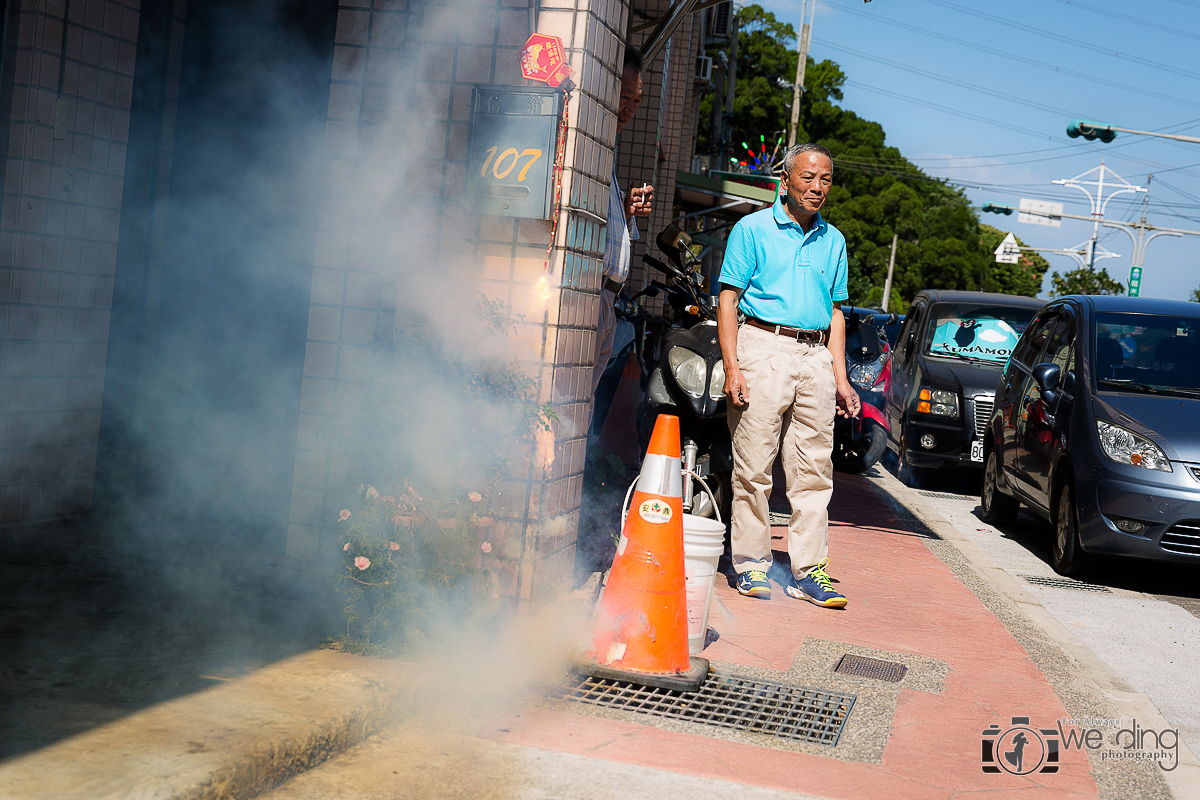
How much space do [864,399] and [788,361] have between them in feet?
20.8

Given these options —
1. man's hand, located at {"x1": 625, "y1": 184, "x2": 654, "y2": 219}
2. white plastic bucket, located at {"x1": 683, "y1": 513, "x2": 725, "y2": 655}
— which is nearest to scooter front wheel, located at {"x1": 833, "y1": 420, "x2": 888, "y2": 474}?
man's hand, located at {"x1": 625, "y1": 184, "x2": 654, "y2": 219}

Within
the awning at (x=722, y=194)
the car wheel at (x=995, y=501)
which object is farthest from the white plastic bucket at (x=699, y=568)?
the awning at (x=722, y=194)

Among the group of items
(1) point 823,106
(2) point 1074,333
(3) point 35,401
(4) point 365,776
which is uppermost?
(1) point 823,106

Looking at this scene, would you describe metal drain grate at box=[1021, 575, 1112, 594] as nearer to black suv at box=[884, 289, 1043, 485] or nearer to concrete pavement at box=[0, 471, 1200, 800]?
concrete pavement at box=[0, 471, 1200, 800]

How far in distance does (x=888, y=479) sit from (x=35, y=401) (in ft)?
30.3

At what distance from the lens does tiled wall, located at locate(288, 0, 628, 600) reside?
413 cm

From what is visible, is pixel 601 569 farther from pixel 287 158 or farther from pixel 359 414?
pixel 287 158

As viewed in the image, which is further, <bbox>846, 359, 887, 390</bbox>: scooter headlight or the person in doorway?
<bbox>846, 359, 887, 390</bbox>: scooter headlight

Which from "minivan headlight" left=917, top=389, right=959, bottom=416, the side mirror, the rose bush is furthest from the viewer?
"minivan headlight" left=917, top=389, right=959, bottom=416

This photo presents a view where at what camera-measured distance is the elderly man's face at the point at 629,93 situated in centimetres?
506

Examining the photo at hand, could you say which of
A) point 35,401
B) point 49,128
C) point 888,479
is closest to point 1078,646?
point 35,401

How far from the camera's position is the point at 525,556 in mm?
4105

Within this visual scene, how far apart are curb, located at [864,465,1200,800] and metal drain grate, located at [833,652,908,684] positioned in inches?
25.9

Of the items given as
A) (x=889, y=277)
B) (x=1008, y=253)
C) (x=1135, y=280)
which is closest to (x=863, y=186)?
(x=889, y=277)
